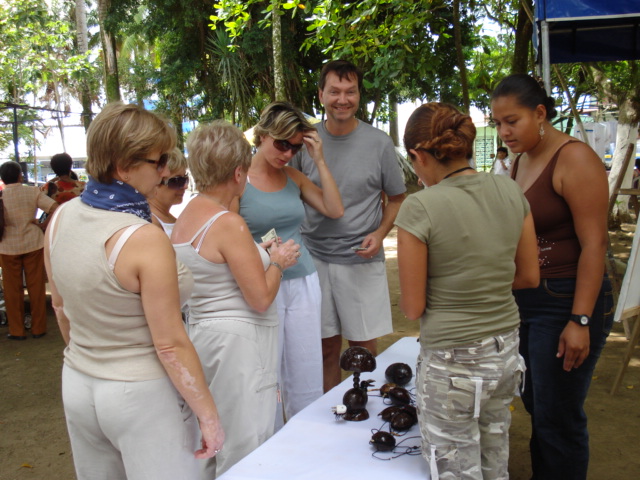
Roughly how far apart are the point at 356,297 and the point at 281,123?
107cm

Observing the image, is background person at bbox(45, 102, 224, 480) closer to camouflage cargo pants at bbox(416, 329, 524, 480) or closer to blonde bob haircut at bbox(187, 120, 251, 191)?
blonde bob haircut at bbox(187, 120, 251, 191)

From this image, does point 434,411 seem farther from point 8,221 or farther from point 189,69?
point 189,69

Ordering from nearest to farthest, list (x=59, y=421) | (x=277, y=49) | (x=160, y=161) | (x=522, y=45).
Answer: (x=160, y=161) < (x=59, y=421) < (x=522, y=45) < (x=277, y=49)

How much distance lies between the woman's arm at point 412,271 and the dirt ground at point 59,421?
1757 mm

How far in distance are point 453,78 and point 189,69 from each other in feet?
24.7

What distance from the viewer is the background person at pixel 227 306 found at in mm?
2104

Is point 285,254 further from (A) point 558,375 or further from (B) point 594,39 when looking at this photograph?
(B) point 594,39

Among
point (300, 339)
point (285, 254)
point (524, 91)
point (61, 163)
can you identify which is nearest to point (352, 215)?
point (300, 339)

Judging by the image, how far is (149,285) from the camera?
1491 millimetres

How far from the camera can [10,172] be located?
19.7 ft

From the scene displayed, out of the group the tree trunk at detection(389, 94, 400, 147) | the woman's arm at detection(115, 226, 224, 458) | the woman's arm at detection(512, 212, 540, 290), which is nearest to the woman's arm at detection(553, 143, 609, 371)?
the woman's arm at detection(512, 212, 540, 290)

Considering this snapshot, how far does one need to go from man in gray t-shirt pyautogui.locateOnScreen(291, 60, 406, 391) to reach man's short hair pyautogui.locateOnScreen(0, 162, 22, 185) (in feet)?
13.3

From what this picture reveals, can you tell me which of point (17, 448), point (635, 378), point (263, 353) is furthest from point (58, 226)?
point (635, 378)

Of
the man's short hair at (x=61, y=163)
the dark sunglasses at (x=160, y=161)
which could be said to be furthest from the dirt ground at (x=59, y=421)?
the dark sunglasses at (x=160, y=161)
